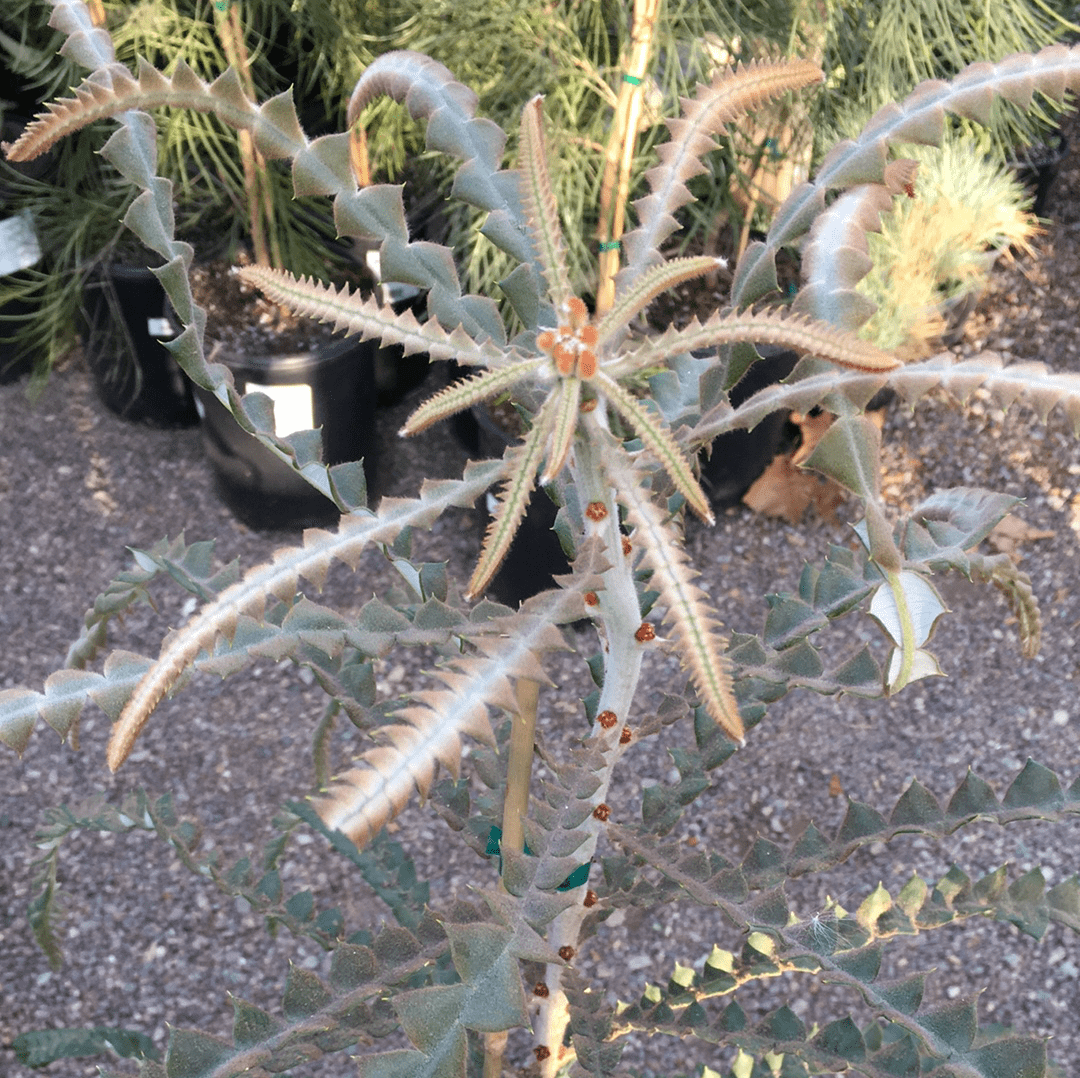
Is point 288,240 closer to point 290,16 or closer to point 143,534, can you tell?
point 290,16

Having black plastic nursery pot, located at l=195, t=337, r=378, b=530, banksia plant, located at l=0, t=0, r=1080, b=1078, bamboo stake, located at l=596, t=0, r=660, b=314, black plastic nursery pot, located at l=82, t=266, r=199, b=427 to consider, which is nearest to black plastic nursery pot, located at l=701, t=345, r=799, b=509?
bamboo stake, located at l=596, t=0, r=660, b=314

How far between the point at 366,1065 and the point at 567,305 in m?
0.35

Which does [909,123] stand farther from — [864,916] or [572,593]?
[864,916]

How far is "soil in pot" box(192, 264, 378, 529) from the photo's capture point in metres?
1.66

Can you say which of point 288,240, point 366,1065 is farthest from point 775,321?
point 288,240

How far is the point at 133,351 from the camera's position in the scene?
192 cm

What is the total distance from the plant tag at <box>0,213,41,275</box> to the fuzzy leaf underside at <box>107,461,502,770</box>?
1.56 m

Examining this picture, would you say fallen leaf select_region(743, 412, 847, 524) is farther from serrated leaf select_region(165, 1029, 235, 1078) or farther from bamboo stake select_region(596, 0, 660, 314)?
serrated leaf select_region(165, 1029, 235, 1078)

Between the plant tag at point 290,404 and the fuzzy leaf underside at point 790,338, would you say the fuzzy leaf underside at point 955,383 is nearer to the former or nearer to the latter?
the fuzzy leaf underside at point 790,338

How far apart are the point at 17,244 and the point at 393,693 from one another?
1016mm

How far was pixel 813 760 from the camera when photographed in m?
1.56

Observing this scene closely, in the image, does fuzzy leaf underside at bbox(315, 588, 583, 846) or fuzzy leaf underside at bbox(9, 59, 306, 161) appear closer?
fuzzy leaf underside at bbox(315, 588, 583, 846)

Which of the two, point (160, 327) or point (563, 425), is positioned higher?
point (563, 425)

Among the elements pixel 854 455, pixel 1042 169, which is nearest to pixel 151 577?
pixel 854 455
